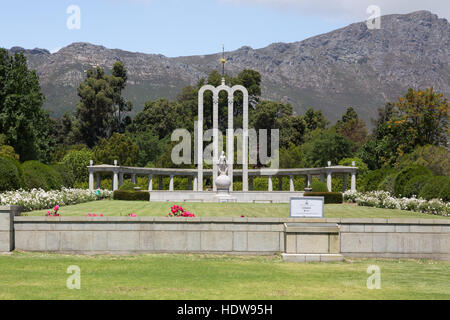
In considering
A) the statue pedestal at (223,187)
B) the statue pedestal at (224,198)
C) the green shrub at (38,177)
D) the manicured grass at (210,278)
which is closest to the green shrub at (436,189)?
the statue pedestal at (224,198)

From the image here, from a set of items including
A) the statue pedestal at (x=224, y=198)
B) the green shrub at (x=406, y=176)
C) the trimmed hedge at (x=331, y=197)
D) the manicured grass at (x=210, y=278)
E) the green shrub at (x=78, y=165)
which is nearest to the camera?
the manicured grass at (x=210, y=278)

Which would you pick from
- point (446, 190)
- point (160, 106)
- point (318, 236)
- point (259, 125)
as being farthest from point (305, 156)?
point (318, 236)

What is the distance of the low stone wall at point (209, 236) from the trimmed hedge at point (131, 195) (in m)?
27.2

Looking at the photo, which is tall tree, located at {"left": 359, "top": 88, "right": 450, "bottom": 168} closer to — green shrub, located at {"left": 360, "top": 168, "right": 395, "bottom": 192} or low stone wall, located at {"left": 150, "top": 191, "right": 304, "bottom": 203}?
green shrub, located at {"left": 360, "top": 168, "right": 395, "bottom": 192}

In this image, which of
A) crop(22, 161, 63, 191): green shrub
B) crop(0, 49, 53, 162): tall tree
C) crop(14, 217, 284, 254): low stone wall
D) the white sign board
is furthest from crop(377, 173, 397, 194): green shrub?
crop(0, 49, 53, 162): tall tree

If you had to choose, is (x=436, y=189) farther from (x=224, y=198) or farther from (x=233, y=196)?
(x=233, y=196)

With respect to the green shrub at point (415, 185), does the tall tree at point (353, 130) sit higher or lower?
higher

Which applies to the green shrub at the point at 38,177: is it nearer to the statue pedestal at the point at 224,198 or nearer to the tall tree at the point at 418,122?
the statue pedestal at the point at 224,198

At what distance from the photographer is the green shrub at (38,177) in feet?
119

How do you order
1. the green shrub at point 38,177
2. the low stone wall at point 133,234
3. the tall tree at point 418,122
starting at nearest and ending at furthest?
the low stone wall at point 133,234, the green shrub at point 38,177, the tall tree at point 418,122

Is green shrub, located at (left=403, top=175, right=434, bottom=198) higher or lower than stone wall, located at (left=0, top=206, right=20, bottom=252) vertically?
lower

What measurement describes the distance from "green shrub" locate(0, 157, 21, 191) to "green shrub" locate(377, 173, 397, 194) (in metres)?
27.6

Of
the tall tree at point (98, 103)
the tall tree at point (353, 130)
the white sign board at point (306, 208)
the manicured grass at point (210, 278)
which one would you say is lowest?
the manicured grass at point (210, 278)

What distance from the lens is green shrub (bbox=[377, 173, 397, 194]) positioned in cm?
4441
